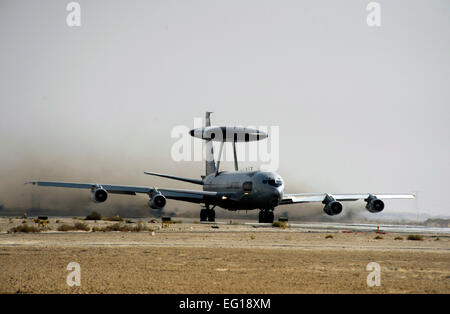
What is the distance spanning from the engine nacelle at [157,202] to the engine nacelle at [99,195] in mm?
4307

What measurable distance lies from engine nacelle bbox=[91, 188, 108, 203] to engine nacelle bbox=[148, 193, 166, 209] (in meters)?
4.31

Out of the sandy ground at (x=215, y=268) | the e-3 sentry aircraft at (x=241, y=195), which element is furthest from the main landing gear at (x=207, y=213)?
the sandy ground at (x=215, y=268)

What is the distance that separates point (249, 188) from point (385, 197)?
16795 millimetres

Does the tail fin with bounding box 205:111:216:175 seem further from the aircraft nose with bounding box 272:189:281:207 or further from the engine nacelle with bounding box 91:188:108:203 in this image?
the engine nacelle with bounding box 91:188:108:203

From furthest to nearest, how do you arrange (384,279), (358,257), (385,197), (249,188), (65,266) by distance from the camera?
(385,197) < (249,188) < (358,257) < (65,266) < (384,279)

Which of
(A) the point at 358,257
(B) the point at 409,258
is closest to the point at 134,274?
(A) the point at 358,257

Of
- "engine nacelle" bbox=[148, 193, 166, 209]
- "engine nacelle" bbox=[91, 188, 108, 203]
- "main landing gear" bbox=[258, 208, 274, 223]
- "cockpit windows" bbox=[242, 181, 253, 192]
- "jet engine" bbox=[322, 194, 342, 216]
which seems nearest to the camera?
"engine nacelle" bbox=[91, 188, 108, 203]

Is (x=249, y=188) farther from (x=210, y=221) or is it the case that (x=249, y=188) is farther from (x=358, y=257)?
(x=358, y=257)

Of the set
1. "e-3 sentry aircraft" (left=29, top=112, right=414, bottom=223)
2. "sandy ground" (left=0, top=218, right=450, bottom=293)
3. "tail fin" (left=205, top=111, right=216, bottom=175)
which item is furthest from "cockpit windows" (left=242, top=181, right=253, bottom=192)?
"sandy ground" (left=0, top=218, right=450, bottom=293)

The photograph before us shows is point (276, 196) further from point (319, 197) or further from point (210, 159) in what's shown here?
point (210, 159)

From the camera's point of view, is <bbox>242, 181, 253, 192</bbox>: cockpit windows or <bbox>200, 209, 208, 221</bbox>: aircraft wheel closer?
<bbox>242, 181, 253, 192</bbox>: cockpit windows

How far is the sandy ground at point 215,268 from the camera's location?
55.4 feet

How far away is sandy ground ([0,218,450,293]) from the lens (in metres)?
16.9

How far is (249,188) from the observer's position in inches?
2410
